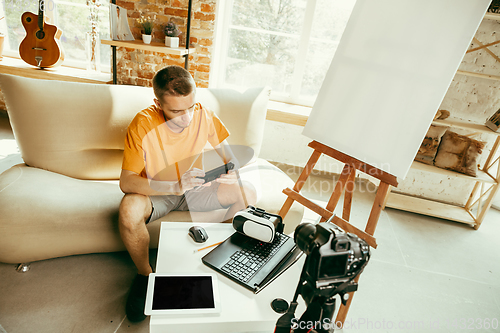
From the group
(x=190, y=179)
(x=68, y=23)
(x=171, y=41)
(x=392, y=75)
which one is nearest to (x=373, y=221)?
(x=392, y=75)

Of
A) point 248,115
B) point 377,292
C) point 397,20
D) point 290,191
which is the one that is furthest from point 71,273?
point 397,20

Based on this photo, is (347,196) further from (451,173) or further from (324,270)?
(451,173)

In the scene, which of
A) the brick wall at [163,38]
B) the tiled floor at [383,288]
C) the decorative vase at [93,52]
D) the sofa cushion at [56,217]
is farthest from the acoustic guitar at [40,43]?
the sofa cushion at [56,217]

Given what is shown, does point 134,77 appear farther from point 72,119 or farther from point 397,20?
point 397,20

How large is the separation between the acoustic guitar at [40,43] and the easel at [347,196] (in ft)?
7.91

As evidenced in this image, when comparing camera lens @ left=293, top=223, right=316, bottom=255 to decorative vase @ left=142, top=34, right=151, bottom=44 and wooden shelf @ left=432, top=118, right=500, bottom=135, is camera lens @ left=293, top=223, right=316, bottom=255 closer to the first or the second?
wooden shelf @ left=432, top=118, right=500, bottom=135

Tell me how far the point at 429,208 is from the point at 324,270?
90.3 inches

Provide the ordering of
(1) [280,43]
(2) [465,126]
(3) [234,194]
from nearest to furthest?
(3) [234,194]
(2) [465,126]
(1) [280,43]

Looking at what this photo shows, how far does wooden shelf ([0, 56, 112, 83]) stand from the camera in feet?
8.03

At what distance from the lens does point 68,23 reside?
283 cm

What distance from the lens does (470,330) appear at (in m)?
1.43

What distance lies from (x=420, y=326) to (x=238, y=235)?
107 centimetres

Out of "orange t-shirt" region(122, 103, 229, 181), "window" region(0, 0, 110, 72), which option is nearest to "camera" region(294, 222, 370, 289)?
"orange t-shirt" region(122, 103, 229, 181)

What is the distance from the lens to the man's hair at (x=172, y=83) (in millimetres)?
1220
